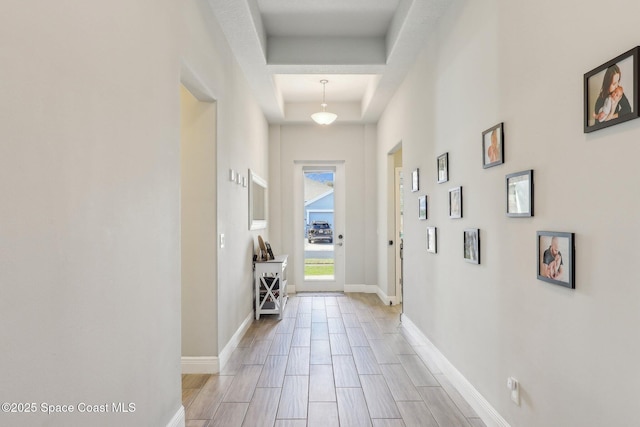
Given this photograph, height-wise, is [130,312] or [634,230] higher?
[634,230]

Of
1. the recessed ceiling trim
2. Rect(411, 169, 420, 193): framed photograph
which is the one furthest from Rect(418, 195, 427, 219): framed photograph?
the recessed ceiling trim

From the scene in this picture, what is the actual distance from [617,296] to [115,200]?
190 centimetres

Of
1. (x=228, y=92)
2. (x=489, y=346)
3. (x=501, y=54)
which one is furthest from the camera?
(x=228, y=92)

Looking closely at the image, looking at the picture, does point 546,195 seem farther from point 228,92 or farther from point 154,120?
point 228,92

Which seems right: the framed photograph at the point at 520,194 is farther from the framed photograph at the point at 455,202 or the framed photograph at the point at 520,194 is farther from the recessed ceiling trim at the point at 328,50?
the recessed ceiling trim at the point at 328,50

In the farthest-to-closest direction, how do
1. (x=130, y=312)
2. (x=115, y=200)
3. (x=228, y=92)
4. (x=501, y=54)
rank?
(x=228, y=92), (x=501, y=54), (x=130, y=312), (x=115, y=200)

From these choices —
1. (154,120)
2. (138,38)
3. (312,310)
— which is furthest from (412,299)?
(138,38)

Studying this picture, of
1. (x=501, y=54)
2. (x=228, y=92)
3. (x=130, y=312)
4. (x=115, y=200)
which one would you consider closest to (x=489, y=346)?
(x=501, y=54)

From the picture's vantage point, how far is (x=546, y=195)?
178cm

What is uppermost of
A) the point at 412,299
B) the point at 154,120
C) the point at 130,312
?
the point at 154,120

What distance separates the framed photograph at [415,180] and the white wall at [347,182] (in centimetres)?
260

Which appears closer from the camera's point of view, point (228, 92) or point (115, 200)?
point (115, 200)

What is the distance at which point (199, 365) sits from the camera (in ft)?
10.6

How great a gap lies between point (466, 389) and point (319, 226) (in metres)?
4.54
